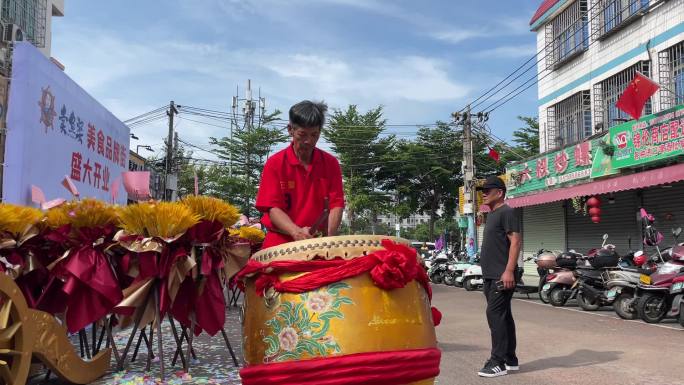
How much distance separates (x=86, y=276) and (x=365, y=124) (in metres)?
23.2

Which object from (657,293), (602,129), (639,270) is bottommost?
(657,293)

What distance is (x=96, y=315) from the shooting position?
3.93 metres

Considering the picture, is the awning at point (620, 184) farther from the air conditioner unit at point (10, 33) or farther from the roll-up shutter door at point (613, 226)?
the air conditioner unit at point (10, 33)

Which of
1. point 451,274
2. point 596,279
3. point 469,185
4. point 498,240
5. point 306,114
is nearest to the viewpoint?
point 306,114

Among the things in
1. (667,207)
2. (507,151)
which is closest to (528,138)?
(507,151)

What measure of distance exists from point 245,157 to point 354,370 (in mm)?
28190

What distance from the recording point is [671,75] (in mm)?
Result: 11516

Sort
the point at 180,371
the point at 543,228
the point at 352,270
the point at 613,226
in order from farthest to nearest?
the point at 543,228
the point at 613,226
the point at 180,371
the point at 352,270

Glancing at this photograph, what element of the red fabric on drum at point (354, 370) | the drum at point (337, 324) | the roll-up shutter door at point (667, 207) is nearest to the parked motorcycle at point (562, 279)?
the roll-up shutter door at point (667, 207)

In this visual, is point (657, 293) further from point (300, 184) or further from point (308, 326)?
point (308, 326)

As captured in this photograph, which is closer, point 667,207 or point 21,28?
A: point 21,28

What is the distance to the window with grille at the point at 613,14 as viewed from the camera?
12459mm

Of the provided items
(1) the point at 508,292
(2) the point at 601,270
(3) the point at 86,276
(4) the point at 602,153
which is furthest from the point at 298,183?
(4) the point at 602,153

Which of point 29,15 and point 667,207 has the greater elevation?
point 29,15
